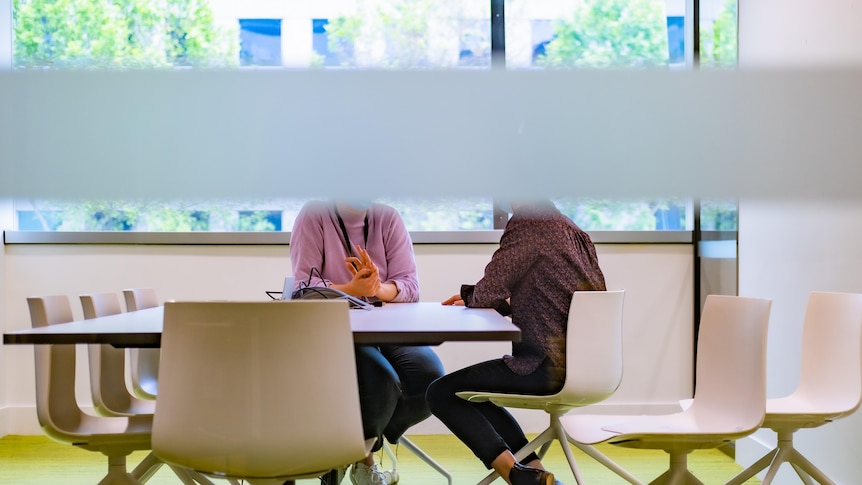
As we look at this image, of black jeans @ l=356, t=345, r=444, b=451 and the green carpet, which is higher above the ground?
black jeans @ l=356, t=345, r=444, b=451

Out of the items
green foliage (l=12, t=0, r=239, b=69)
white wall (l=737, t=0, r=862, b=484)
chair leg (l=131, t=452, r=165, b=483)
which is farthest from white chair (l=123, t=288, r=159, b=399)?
green foliage (l=12, t=0, r=239, b=69)

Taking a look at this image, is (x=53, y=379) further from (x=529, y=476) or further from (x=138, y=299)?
(x=529, y=476)

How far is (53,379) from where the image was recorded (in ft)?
7.04

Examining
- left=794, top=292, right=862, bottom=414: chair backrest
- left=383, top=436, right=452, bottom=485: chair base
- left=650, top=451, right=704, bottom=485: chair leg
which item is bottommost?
left=383, top=436, right=452, bottom=485: chair base

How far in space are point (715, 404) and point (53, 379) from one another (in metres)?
1.78

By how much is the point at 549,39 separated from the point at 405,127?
119mm

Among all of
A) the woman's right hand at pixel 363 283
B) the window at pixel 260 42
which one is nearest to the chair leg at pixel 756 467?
the woman's right hand at pixel 363 283

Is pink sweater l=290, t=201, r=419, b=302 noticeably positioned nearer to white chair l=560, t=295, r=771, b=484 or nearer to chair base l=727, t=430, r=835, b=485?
white chair l=560, t=295, r=771, b=484

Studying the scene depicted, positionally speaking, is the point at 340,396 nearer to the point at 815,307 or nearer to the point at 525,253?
the point at 525,253

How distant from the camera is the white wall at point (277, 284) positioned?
397 centimetres

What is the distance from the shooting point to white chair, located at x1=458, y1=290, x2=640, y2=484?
8.16 feet

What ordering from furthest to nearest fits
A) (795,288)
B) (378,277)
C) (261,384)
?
(795,288) < (378,277) < (261,384)

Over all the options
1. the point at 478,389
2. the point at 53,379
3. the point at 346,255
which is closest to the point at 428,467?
the point at 478,389

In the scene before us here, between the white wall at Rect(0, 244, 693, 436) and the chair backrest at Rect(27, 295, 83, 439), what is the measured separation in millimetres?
1783
